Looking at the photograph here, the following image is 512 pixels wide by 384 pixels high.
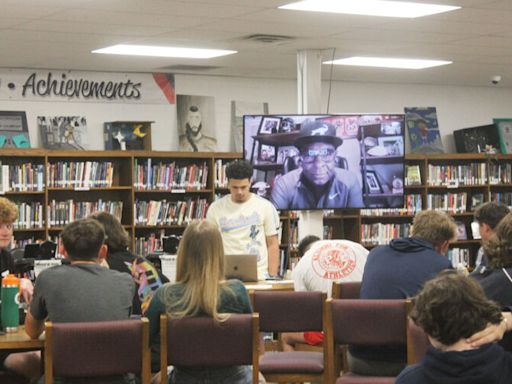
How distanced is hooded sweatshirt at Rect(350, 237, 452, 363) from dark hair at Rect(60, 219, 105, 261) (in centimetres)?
149

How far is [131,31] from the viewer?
356 inches

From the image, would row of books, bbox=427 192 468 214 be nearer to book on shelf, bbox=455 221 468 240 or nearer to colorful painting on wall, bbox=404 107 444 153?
book on shelf, bbox=455 221 468 240

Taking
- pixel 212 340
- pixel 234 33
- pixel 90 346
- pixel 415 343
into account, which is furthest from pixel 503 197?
pixel 90 346

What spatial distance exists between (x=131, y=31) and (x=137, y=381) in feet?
15.5

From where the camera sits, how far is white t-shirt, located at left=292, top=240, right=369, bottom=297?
6.64m

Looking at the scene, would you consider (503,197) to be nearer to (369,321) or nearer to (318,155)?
(318,155)

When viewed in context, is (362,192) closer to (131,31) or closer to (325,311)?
(131,31)

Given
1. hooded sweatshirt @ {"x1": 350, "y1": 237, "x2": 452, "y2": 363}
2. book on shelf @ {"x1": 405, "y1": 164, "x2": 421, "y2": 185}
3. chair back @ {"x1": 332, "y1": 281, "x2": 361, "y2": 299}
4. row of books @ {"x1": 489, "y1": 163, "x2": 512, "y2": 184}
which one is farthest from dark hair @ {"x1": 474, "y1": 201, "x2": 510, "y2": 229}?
row of books @ {"x1": 489, "y1": 163, "x2": 512, "y2": 184}

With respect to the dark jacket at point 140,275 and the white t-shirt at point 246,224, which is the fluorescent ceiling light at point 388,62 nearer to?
the white t-shirt at point 246,224

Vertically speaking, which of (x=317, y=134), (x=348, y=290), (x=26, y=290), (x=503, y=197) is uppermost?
(x=317, y=134)

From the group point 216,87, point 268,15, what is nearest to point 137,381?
point 268,15

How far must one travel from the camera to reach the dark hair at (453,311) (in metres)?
2.88

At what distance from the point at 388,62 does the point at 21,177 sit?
4262 mm

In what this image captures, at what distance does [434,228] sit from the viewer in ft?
17.9
